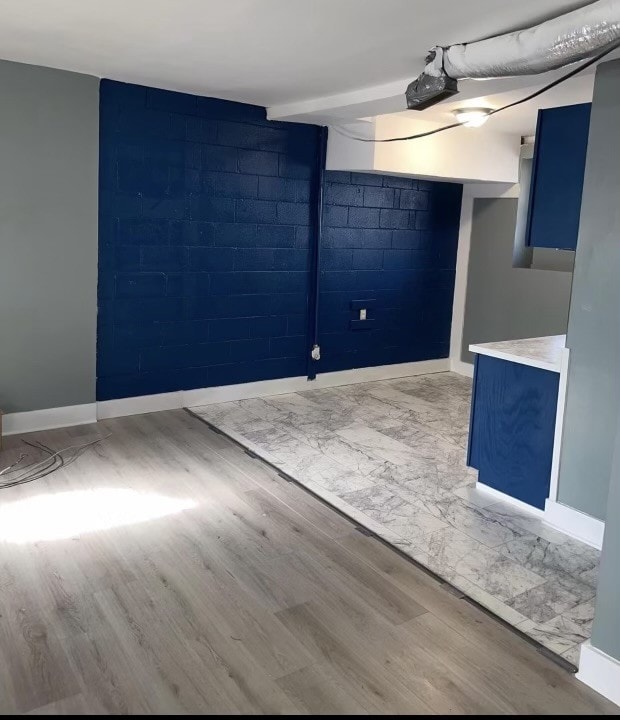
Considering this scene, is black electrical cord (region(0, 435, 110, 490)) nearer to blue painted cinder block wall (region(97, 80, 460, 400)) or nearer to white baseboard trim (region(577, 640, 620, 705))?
blue painted cinder block wall (region(97, 80, 460, 400))

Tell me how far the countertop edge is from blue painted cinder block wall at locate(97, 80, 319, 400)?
219cm

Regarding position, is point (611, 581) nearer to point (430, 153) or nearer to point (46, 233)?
point (46, 233)

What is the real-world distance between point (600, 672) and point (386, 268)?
14.6 feet

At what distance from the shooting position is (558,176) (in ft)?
11.5

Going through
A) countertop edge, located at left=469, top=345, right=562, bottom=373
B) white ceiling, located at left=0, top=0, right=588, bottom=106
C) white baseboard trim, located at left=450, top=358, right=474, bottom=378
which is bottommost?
white baseboard trim, located at left=450, top=358, right=474, bottom=378

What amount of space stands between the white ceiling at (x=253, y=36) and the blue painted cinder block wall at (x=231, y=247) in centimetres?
57

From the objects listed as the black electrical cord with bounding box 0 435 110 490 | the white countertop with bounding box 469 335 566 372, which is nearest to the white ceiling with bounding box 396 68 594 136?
the white countertop with bounding box 469 335 566 372

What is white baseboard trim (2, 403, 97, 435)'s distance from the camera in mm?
4535

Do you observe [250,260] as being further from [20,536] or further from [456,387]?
[20,536]

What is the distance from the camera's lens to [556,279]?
19.3ft

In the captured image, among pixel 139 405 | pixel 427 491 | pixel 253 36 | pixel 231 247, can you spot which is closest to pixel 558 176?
pixel 253 36

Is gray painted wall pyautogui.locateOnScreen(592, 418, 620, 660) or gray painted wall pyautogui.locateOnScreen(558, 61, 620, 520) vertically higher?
gray painted wall pyautogui.locateOnScreen(558, 61, 620, 520)

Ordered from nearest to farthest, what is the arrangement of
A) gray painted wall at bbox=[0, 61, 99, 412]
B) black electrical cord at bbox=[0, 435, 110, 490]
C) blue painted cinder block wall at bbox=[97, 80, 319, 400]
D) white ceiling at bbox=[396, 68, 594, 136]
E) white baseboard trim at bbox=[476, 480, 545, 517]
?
white baseboard trim at bbox=[476, 480, 545, 517], black electrical cord at bbox=[0, 435, 110, 490], white ceiling at bbox=[396, 68, 594, 136], gray painted wall at bbox=[0, 61, 99, 412], blue painted cinder block wall at bbox=[97, 80, 319, 400]

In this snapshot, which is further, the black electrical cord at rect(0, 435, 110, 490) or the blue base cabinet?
the black electrical cord at rect(0, 435, 110, 490)
